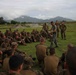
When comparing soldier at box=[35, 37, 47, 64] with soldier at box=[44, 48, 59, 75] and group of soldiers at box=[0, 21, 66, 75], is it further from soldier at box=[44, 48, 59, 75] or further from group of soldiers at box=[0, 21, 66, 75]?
soldier at box=[44, 48, 59, 75]

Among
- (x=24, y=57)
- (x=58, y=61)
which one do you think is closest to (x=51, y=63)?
(x=58, y=61)

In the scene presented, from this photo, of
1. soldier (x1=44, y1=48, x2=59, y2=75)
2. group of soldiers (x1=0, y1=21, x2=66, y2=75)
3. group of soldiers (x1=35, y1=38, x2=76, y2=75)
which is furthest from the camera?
soldier (x1=44, y1=48, x2=59, y2=75)

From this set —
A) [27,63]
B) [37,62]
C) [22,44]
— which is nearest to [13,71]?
[27,63]

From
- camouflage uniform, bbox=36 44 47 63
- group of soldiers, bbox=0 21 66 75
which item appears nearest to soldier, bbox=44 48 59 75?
group of soldiers, bbox=0 21 66 75

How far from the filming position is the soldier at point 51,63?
7.32 m

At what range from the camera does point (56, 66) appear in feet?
24.3

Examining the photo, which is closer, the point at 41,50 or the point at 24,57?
the point at 24,57

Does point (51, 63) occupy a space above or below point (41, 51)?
above

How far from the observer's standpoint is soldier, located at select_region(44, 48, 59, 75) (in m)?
7.32

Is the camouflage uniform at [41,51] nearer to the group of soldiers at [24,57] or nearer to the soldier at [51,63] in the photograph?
the group of soldiers at [24,57]

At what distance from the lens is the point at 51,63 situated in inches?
290

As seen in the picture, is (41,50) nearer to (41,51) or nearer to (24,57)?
(41,51)

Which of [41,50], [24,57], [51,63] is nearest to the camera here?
[24,57]

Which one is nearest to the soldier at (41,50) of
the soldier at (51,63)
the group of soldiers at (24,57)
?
the group of soldiers at (24,57)
